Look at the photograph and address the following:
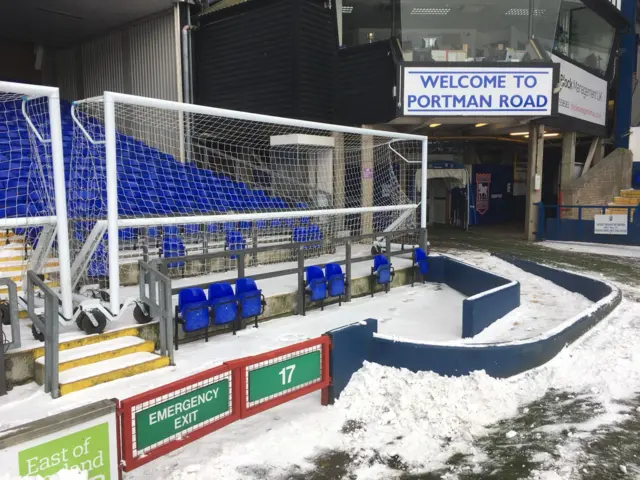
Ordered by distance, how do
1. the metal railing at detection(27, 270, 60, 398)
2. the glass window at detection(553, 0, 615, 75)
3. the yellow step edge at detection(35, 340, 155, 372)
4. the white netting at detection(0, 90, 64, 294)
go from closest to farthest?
the metal railing at detection(27, 270, 60, 398)
the yellow step edge at detection(35, 340, 155, 372)
the white netting at detection(0, 90, 64, 294)
the glass window at detection(553, 0, 615, 75)

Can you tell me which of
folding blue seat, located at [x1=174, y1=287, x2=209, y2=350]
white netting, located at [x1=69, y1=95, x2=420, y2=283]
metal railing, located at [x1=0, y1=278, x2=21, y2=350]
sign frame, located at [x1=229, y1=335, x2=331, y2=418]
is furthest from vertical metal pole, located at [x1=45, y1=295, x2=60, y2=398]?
white netting, located at [x1=69, y1=95, x2=420, y2=283]

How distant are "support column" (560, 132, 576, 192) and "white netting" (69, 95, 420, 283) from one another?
593cm

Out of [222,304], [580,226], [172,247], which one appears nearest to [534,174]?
[580,226]

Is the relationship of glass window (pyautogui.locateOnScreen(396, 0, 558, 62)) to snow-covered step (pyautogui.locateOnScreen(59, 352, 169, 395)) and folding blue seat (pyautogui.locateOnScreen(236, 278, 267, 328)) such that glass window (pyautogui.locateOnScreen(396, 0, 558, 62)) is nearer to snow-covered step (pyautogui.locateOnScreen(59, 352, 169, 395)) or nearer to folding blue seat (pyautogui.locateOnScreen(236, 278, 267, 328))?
folding blue seat (pyautogui.locateOnScreen(236, 278, 267, 328))

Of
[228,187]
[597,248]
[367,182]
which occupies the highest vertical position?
[367,182]

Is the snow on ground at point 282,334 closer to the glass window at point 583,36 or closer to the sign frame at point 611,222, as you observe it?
the sign frame at point 611,222

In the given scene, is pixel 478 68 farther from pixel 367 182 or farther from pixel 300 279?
pixel 300 279

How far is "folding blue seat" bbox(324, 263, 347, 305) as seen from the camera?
8570 mm

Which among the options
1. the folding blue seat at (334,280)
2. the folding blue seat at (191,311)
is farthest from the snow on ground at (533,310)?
the folding blue seat at (191,311)

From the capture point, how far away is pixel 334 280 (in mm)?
8570

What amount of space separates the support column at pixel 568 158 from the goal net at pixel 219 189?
17.6ft

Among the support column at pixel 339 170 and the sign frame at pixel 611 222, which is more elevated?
the support column at pixel 339 170

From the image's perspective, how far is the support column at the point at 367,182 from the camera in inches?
573

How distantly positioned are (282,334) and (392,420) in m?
2.78
